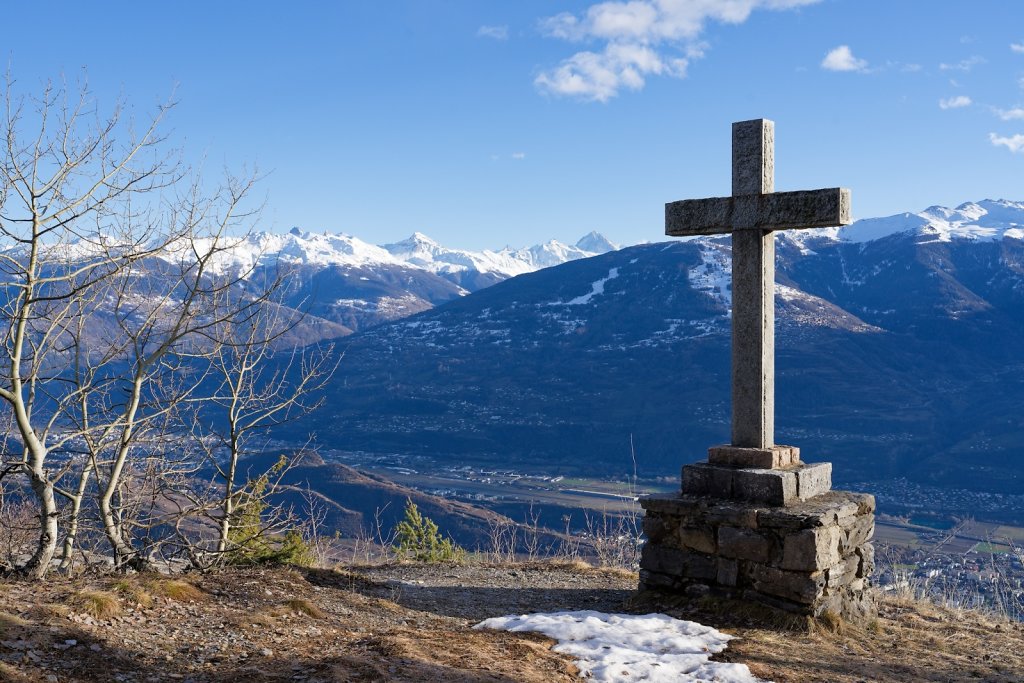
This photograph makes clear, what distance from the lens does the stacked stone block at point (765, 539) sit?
6.44 meters

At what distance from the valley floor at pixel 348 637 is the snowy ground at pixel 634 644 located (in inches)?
6.7

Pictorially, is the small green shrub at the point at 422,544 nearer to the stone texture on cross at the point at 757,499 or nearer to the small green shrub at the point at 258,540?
the small green shrub at the point at 258,540

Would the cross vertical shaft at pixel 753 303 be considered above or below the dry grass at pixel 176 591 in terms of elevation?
above

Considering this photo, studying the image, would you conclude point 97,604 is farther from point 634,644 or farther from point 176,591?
point 634,644

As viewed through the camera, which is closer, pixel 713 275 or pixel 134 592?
pixel 134 592

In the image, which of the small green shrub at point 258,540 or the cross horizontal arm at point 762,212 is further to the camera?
the small green shrub at point 258,540

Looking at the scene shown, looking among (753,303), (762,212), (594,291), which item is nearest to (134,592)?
(753,303)

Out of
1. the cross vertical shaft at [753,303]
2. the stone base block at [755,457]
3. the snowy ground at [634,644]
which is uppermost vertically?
the cross vertical shaft at [753,303]

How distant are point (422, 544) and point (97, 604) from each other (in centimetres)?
773

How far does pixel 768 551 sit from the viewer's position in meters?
6.58

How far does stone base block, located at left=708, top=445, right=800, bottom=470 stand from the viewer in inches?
277

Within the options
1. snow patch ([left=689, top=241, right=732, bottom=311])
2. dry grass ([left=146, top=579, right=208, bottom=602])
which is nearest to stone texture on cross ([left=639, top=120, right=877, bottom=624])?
dry grass ([left=146, top=579, right=208, bottom=602])

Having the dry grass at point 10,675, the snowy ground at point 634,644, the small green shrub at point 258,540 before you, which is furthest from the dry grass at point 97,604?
the snowy ground at point 634,644

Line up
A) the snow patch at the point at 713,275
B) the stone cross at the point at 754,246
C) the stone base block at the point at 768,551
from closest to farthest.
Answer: the stone base block at the point at 768,551
the stone cross at the point at 754,246
the snow patch at the point at 713,275
